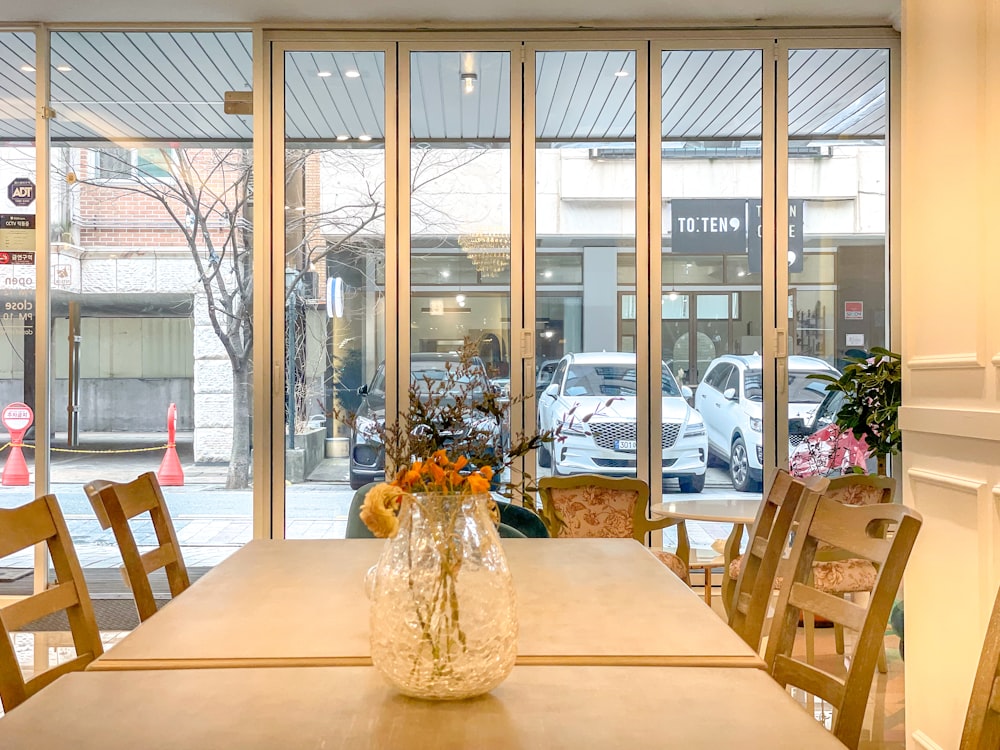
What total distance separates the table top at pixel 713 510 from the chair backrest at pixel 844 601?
184 cm

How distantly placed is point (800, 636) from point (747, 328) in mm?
Answer: 1629

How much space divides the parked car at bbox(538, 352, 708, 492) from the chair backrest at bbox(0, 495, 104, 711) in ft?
10.6

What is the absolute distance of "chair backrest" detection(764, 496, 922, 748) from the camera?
1423mm

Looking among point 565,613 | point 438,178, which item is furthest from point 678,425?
point 565,613

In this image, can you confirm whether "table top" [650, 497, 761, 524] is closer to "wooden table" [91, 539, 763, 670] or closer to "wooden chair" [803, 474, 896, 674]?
"wooden chair" [803, 474, 896, 674]

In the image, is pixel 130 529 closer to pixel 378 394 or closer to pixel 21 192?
pixel 378 394

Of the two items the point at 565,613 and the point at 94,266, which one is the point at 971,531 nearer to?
the point at 565,613

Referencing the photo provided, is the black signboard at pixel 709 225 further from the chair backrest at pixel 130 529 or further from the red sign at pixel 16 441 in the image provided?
the red sign at pixel 16 441

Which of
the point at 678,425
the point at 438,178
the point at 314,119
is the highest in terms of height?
the point at 314,119

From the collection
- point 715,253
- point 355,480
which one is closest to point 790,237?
point 715,253

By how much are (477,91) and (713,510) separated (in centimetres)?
257

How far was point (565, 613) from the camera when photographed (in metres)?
1.71

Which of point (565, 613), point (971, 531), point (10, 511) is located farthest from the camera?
point (971, 531)

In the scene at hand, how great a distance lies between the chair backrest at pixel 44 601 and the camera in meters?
1.41
